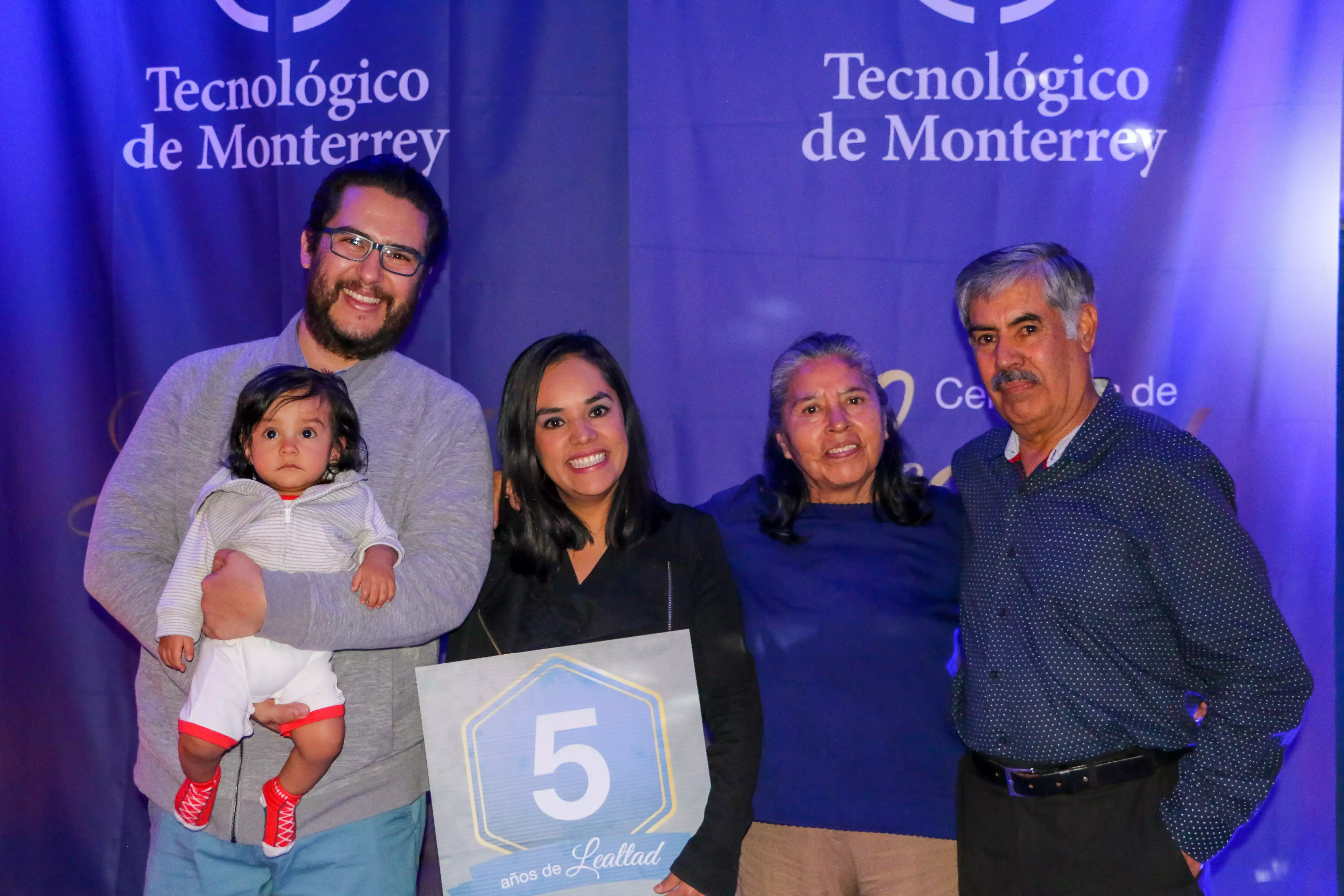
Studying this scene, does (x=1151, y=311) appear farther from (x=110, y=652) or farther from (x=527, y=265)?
(x=110, y=652)

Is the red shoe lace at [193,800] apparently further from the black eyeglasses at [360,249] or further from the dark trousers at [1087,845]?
the dark trousers at [1087,845]

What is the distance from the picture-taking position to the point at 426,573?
197cm

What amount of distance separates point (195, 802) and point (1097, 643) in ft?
6.31

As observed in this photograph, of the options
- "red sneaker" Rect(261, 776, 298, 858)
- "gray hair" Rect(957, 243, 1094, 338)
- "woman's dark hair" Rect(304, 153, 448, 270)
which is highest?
"woman's dark hair" Rect(304, 153, 448, 270)

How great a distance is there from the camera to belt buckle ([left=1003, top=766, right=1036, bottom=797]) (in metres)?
2.10

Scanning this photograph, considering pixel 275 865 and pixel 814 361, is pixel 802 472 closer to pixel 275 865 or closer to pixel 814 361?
pixel 814 361

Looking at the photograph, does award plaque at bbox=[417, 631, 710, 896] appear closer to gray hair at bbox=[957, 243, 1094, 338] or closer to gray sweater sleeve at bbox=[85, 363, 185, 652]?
gray sweater sleeve at bbox=[85, 363, 185, 652]

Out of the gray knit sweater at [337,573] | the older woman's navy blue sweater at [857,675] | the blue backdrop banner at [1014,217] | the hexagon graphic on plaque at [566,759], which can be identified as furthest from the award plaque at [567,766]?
the blue backdrop banner at [1014,217]

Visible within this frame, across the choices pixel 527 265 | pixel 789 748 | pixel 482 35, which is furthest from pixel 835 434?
pixel 482 35

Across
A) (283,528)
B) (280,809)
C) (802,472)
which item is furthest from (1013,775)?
(283,528)

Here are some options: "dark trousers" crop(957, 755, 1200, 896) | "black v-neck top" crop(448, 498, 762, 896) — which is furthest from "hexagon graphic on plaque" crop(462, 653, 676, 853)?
"dark trousers" crop(957, 755, 1200, 896)

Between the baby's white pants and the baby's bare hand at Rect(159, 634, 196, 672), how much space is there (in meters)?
0.04

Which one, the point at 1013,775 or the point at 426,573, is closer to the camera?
the point at 426,573

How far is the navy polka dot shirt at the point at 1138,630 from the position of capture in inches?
77.6
